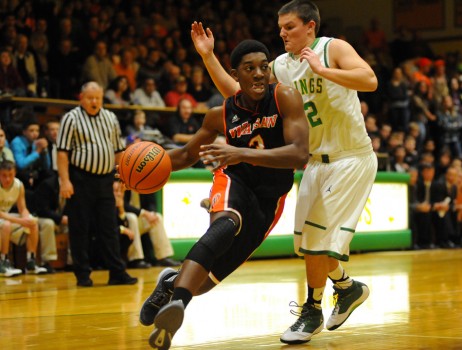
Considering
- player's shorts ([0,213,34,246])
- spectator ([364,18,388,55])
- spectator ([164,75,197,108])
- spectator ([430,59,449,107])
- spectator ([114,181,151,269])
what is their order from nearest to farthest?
player's shorts ([0,213,34,246]), spectator ([114,181,151,269]), spectator ([164,75,197,108]), spectator ([430,59,449,107]), spectator ([364,18,388,55])

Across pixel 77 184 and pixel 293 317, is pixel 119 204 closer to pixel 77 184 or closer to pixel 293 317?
pixel 77 184

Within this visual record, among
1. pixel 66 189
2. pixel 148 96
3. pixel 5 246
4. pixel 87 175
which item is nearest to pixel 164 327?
pixel 66 189

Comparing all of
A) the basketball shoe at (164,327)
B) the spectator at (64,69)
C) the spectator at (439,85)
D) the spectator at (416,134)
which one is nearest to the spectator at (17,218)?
the spectator at (64,69)

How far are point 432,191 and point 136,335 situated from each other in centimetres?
1103

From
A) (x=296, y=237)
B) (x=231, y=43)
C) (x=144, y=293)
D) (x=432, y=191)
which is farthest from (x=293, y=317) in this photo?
(x=231, y=43)

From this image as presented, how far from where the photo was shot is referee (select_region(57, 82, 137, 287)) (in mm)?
9078

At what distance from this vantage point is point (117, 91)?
46.1ft

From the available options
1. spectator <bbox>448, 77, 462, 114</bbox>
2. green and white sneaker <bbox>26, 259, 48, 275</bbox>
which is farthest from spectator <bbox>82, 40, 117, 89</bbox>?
spectator <bbox>448, 77, 462, 114</bbox>

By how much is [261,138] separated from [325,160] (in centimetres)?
63

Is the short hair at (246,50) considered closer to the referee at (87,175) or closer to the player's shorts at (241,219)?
the player's shorts at (241,219)

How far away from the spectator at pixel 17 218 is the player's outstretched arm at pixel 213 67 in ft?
16.7

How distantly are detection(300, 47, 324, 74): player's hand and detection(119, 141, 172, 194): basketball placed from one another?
Result: 3.33 ft

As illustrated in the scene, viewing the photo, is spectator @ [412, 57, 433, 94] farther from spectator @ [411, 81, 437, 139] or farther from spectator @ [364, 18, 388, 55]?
spectator @ [364, 18, 388, 55]

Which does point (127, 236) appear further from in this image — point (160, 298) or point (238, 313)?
point (160, 298)
